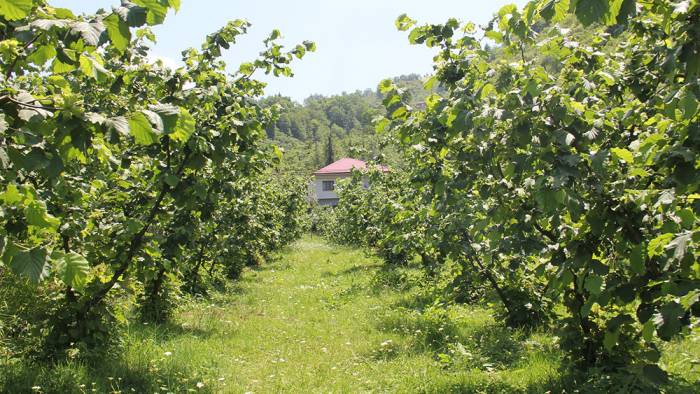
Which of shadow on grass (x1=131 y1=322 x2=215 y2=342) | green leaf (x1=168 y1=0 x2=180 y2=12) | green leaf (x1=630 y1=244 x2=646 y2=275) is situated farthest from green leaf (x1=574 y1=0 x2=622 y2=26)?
shadow on grass (x1=131 y1=322 x2=215 y2=342)

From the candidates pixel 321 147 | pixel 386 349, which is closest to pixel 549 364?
pixel 386 349

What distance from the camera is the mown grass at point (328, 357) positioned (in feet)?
16.3

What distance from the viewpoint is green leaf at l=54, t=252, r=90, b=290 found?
2.39 meters

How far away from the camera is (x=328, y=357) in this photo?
22.4 feet

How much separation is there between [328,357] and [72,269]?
4.87m

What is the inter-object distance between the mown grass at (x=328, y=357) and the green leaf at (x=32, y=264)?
2.71 meters

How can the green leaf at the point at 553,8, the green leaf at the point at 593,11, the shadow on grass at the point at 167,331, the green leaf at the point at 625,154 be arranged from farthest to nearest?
1. the shadow on grass at the point at 167,331
2. the green leaf at the point at 625,154
3. the green leaf at the point at 553,8
4. the green leaf at the point at 593,11

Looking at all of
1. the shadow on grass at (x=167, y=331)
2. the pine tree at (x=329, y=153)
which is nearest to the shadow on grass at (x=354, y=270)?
the shadow on grass at (x=167, y=331)

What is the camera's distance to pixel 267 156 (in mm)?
6277

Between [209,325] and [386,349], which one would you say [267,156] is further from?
[209,325]

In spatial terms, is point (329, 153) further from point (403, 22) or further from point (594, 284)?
point (594, 284)

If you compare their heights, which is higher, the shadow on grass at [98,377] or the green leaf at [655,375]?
the green leaf at [655,375]

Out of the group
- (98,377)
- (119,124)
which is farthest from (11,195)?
(98,377)

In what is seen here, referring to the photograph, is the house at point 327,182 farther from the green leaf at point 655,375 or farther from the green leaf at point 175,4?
the green leaf at point 175,4
